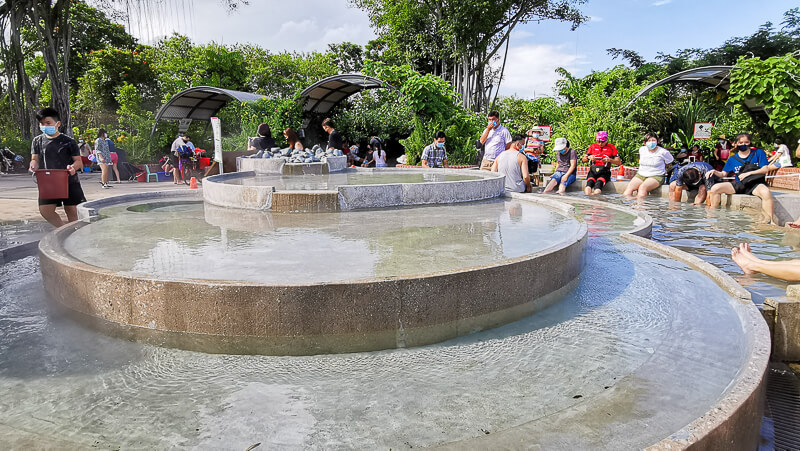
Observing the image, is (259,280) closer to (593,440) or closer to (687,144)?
(593,440)

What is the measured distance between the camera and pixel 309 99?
72.8 feet

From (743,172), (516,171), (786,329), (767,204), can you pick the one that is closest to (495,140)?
(516,171)

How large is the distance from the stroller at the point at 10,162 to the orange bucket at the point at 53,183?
61.8 ft

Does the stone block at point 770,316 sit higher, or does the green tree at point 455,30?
the green tree at point 455,30

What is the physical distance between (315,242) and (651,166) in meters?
8.75

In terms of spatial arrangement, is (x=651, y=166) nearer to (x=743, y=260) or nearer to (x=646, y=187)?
(x=646, y=187)

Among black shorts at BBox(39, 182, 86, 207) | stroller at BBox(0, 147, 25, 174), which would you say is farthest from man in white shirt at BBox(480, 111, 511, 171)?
stroller at BBox(0, 147, 25, 174)

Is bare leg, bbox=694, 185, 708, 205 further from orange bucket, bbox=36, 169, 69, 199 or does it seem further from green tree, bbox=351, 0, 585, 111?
green tree, bbox=351, 0, 585, 111

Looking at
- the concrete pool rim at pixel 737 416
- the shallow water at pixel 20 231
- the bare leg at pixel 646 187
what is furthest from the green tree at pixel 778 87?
the shallow water at pixel 20 231

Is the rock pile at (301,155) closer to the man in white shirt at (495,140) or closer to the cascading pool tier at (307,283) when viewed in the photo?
the man in white shirt at (495,140)

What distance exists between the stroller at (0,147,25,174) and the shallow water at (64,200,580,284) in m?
19.2

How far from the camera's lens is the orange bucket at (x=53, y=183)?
19.2 feet

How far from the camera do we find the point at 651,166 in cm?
1034

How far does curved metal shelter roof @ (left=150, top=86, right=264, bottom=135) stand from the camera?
68.5 ft
